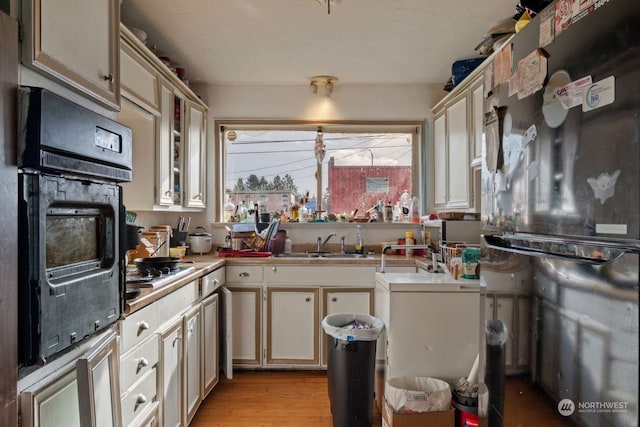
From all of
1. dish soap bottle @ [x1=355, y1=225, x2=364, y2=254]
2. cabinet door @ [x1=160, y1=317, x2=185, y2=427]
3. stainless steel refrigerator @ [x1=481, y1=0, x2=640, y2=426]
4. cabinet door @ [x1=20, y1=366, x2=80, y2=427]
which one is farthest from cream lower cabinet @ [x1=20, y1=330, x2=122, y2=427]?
dish soap bottle @ [x1=355, y1=225, x2=364, y2=254]

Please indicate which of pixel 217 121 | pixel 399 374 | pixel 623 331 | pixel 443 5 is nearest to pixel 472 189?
pixel 443 5

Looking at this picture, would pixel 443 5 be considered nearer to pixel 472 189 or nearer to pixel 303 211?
pixel 472 189

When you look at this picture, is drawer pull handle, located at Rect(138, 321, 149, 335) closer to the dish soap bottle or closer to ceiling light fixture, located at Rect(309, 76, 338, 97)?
the dish soap bottle

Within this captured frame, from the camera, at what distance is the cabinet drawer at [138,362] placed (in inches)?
53.7

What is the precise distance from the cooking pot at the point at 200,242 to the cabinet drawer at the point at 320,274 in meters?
0.67

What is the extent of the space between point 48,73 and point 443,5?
201cm

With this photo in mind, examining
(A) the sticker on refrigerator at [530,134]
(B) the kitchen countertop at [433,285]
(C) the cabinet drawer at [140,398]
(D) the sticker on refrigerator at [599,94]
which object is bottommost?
(C) the cabinet drawer at [140,398]

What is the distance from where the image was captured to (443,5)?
2.13 metres

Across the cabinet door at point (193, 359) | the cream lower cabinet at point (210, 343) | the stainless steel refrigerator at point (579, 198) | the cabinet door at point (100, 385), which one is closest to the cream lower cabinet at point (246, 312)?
the cream lower cabinet at point (210, 343)

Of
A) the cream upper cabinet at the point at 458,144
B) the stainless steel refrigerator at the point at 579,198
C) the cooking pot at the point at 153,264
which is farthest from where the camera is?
the cream upper cabinet at the point at 458,144

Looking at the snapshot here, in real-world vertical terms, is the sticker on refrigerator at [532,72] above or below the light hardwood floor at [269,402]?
above

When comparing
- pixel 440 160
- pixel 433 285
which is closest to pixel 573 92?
pixel 433 285

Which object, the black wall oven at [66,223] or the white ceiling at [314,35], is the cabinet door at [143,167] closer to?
the white ceiling at [314,35]

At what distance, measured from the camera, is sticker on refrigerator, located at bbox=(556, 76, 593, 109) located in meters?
0.79
